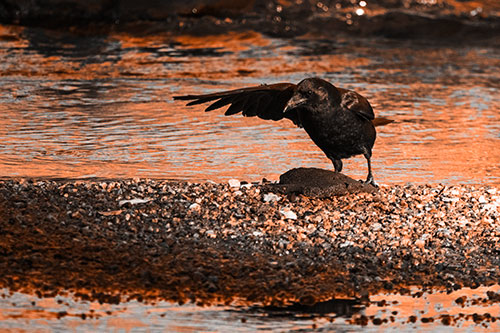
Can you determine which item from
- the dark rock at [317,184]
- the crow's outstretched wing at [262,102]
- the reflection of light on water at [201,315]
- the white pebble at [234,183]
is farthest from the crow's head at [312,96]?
the reflection of light on water at [201,315]

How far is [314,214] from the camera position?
7652mm

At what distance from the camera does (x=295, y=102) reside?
25.9 feet

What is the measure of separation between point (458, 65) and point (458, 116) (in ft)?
15.7

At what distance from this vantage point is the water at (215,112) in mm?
9664

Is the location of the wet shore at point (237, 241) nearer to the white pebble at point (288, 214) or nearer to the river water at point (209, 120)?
the white pebble at point (288, 214)

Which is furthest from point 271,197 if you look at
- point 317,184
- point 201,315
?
point 201,315

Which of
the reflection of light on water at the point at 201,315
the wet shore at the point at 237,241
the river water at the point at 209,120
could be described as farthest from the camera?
the wet shore at the point at 237,241

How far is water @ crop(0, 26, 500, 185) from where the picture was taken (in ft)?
31.7

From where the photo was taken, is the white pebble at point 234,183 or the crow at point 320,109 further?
the white pebble at point 234,183

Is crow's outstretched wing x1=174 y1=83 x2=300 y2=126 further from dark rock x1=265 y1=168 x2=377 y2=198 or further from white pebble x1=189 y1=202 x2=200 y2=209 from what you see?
white pebble x1=189 y1=202 x2=200 y2=209

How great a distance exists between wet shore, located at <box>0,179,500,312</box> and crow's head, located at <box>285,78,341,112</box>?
73 cm

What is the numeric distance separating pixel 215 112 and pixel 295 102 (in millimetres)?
5010

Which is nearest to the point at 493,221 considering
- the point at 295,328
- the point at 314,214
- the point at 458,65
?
the point at 314,214

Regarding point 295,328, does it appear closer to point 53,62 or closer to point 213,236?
point 213,236
